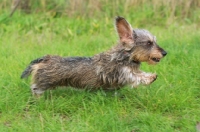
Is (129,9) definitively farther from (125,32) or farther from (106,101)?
(106,101)

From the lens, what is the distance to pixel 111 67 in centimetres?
538

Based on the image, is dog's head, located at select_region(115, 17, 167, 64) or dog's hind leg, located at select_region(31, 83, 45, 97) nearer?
dog's head, located at select_region(115, 17, 167, 64)

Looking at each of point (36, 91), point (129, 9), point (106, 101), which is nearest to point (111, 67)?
point (106, 101)

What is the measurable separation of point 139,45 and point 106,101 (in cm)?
76

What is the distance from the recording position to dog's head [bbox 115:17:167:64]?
→ 531 cm

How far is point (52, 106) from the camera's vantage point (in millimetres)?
5273

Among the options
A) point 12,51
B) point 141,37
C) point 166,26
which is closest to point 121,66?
point 141,37

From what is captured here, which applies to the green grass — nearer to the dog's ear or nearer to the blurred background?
the dog's ear

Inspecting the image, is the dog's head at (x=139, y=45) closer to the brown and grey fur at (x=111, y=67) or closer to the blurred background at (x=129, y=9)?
the brown and grey fur at (x=111, y=67)

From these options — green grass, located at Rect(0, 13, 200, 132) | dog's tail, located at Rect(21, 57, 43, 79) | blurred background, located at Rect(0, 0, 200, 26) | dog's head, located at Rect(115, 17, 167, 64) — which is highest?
blurred background, located at Rect(0, 0, 200, 26)

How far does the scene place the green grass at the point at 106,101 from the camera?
4871 millimetres

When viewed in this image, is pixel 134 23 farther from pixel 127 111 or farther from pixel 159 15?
pixel 127 111

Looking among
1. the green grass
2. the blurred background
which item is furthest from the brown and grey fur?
the blurred background

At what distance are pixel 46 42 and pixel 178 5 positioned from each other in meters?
3.04
